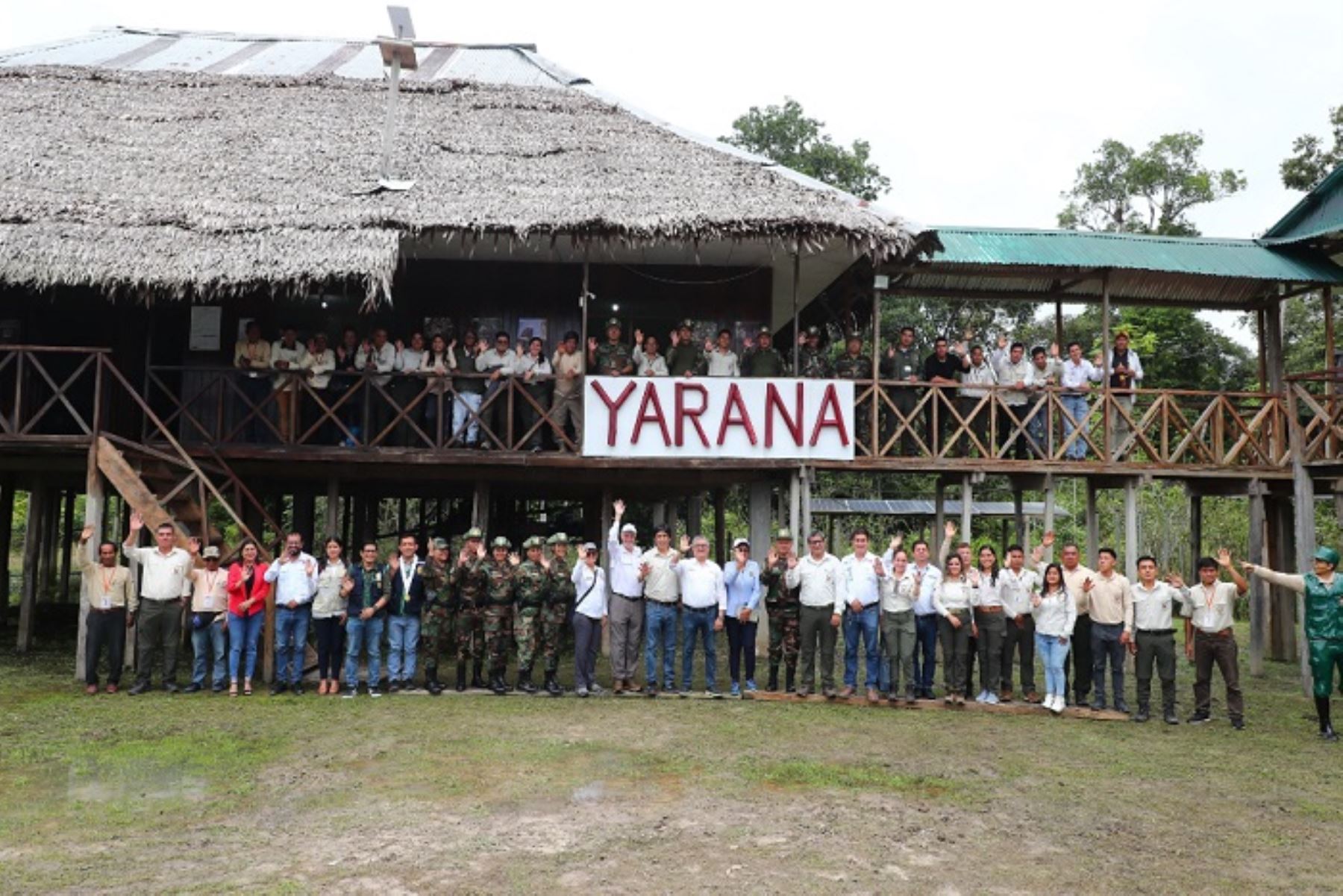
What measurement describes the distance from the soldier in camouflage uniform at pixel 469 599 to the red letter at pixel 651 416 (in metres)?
2.52

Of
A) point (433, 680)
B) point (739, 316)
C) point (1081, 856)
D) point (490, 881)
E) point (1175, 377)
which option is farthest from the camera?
point (1175, 377)

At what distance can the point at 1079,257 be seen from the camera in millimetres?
12195

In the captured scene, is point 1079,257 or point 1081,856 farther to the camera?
point 1079,257

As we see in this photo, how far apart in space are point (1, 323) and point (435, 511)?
9.14 m

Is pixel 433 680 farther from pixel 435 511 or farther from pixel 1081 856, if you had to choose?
pixel 435 511

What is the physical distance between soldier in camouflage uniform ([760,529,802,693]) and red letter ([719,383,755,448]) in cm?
220

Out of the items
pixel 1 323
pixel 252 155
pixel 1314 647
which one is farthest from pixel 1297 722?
pixel 1 323

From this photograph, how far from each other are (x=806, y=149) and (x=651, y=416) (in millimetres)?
17280

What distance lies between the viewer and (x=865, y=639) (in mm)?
9188

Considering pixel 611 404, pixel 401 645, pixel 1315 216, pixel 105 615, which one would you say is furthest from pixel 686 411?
pixel 1315 216

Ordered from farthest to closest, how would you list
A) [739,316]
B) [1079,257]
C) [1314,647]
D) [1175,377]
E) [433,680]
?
[1175,377]
[739,316]
[1079,257]
[433,680]
[1314,647]

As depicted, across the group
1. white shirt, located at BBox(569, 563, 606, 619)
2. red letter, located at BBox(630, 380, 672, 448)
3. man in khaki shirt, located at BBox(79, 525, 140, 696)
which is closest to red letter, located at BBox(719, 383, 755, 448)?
red letter, located at BBox(630, 380, 672, 448)

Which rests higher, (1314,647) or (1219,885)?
(1314,647)

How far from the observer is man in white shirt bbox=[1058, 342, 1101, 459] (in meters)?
11.9
